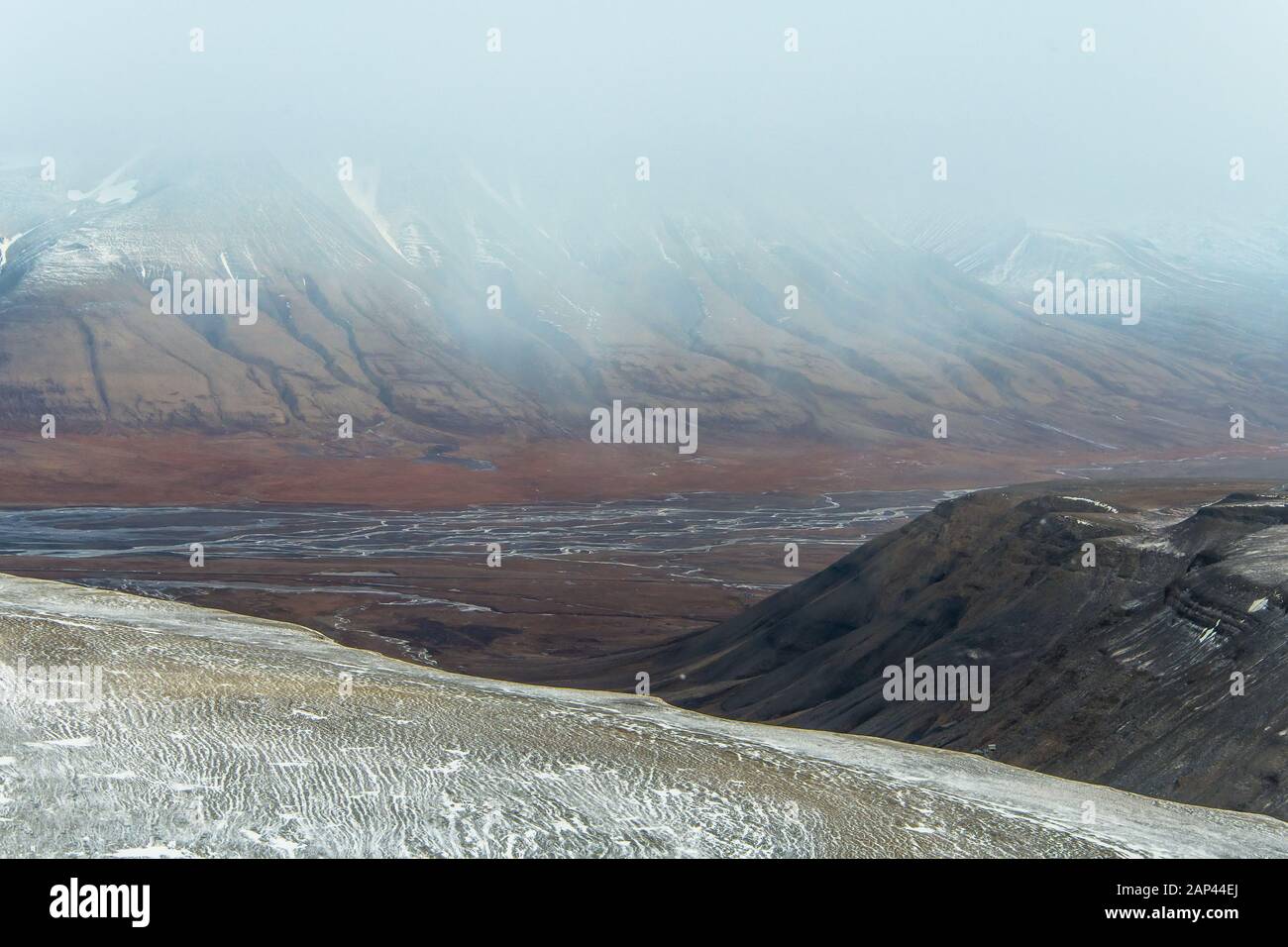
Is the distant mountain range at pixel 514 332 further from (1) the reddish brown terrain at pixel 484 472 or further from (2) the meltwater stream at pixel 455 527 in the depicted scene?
(2) the meltwater stream at pixel 455 527

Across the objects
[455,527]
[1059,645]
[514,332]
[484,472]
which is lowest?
[455,527]

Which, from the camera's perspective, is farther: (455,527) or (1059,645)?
(455,527)

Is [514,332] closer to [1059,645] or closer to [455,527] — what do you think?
[455,527]

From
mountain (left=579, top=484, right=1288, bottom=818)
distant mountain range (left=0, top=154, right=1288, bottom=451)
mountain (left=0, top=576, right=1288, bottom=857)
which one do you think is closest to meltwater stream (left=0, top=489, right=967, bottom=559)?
distant mountain range (left=0, top=154, right=1288, bottom=451)

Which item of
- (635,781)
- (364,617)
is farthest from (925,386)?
(635,781)

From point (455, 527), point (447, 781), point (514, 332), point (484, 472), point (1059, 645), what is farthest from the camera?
point (514, 332)

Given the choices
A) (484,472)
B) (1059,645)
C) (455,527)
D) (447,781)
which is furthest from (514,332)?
(447,781)

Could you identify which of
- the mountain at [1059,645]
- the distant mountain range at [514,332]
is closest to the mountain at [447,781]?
the mountain at [1059,645]
